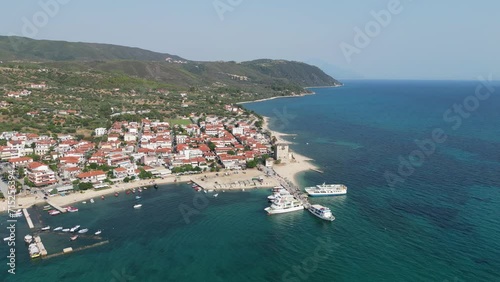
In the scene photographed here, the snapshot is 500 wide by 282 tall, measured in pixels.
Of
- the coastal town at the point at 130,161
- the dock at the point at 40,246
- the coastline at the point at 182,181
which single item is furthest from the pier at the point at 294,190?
the dock at the point at 40,246

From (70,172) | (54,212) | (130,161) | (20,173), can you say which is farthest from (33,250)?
(130,161)

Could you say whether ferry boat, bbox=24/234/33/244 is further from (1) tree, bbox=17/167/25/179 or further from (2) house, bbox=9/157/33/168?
(2) house, bbox=9/157/33/168

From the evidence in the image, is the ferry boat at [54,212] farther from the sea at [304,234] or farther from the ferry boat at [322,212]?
the ferry boat at [322,212]

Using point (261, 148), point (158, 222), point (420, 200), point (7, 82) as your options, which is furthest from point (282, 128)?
point (7, 82)

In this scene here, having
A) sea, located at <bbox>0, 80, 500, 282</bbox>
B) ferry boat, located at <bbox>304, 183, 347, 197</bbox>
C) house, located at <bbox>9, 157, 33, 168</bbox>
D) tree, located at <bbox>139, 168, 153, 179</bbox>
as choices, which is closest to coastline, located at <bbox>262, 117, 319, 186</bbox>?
sea, located at <bbox>0, 80, 500, 282</bbox>

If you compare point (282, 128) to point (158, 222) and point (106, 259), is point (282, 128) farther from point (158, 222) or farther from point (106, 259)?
point (106, 259)
